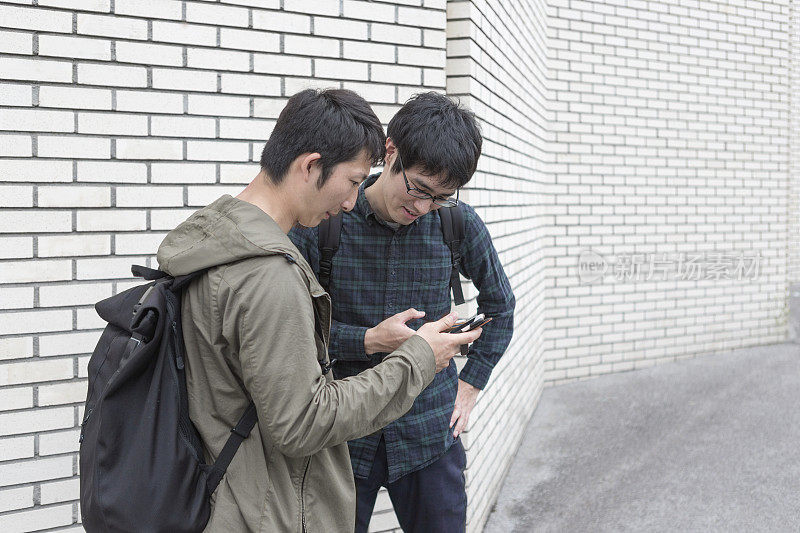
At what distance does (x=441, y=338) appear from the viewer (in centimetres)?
168

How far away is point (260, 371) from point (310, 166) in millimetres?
498

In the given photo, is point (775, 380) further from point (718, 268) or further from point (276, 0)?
point (276, 0)

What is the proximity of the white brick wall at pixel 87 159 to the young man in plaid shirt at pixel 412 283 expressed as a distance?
0.82 metres

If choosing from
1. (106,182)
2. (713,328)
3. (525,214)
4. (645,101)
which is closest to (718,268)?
(713,328)

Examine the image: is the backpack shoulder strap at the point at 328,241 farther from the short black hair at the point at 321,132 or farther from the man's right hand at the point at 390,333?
the short black hair at the point at 321,132

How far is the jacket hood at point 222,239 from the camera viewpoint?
4.46 feet

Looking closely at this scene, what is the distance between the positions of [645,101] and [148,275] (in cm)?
648

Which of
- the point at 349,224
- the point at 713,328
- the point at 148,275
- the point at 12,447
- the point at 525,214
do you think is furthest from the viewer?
the point at 713,328

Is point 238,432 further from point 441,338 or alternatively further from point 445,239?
point 445,239

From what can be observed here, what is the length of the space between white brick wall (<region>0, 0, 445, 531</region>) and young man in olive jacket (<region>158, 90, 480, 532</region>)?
1223 mm

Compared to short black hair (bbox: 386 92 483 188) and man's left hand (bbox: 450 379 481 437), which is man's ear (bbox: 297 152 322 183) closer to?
short black hair (bbox: 386 92 483 188)

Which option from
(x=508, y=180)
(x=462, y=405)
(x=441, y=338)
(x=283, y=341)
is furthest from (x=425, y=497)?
(x=508, y=180)

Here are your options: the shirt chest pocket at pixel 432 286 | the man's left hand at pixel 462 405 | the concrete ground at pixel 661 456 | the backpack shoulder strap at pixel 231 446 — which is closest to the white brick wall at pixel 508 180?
the concrete ground at pixel 661 456

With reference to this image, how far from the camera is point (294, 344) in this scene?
1349 millimetres
